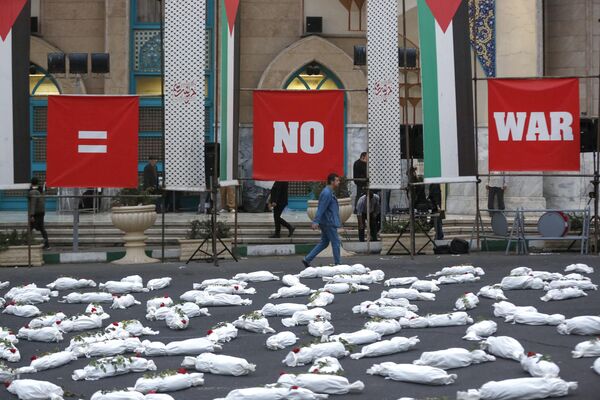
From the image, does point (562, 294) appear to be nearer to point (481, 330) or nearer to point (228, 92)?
point (481, 330)

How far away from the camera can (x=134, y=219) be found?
2028 cm

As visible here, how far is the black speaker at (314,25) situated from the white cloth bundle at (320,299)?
623 inches

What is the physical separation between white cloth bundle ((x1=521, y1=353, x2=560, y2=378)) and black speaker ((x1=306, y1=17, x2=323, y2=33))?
2045 cm

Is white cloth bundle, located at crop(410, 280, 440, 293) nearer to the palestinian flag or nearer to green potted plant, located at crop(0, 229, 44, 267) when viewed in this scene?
the palestinian flag

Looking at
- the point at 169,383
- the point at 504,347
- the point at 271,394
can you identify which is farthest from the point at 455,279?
the point at 271,394

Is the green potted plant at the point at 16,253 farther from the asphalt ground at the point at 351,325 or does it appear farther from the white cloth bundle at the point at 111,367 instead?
the white cloth bundle at the point at 111,367

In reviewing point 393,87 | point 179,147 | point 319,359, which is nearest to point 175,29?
point 179,147

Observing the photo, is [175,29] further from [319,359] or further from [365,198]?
[319,359]

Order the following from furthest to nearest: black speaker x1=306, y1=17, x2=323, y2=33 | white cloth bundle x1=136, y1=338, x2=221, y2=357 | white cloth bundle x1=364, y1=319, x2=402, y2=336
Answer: black speaker x1=306, y1=17, x2=323, y2=33, white cloth bundle x1=364, y1=319, x2=402, y2=336, white cloth bundle x1=136, y1=338, x2=221, y2=357

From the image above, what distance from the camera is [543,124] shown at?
2025cm

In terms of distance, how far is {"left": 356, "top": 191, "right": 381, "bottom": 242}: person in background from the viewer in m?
22.2

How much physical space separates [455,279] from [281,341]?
18.5 feet

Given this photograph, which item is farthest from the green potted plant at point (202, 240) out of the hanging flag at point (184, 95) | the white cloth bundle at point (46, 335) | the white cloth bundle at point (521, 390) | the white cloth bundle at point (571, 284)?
the white cloth bundle at point (521, 390)

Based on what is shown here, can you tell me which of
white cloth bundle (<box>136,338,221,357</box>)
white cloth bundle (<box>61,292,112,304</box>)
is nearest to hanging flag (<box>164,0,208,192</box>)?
white cloth bundle (<box>61,292,112,304</box>)
